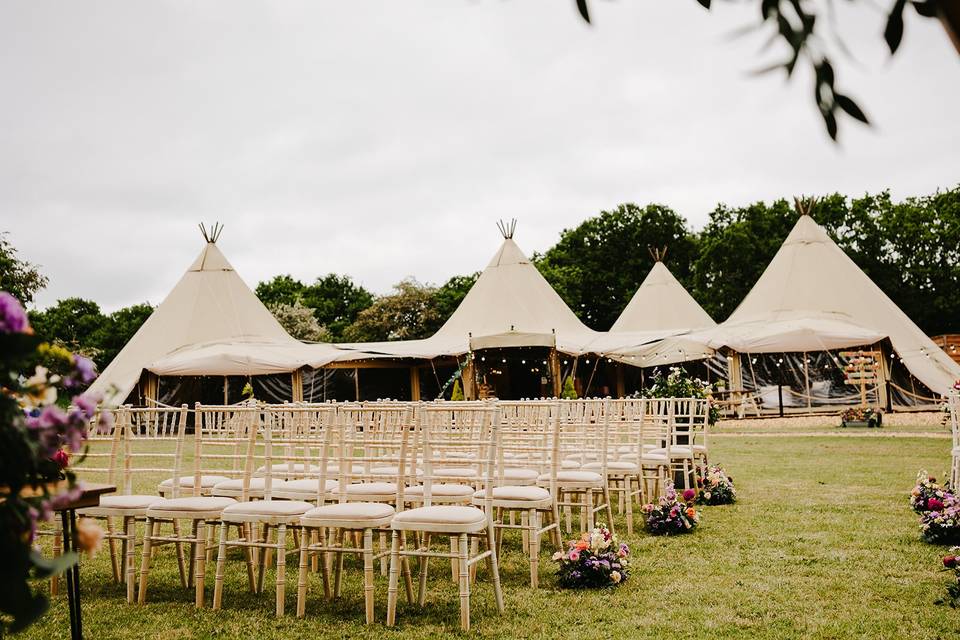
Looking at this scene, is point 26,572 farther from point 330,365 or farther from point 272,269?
point 272,269

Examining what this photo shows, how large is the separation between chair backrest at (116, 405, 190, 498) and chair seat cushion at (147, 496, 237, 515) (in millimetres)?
297

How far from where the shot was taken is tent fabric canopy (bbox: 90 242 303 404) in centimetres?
2434

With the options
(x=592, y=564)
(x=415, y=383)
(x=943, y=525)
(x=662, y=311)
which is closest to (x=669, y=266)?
(x=662, y=311)

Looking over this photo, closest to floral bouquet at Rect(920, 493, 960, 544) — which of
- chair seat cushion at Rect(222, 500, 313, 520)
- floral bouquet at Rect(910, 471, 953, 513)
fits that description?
floral bouquet at Rect(910, 471, 953, 513)

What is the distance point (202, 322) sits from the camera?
2500 centimetres

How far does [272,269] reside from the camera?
2111 inches

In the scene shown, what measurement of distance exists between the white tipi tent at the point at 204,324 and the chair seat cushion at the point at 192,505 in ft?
60.0

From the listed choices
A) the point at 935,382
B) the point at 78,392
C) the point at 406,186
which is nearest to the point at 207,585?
the point at 78,392

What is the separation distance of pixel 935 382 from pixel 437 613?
20534mm

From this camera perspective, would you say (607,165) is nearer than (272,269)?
Yes

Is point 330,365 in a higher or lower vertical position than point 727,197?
lower

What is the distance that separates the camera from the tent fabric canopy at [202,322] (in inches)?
958

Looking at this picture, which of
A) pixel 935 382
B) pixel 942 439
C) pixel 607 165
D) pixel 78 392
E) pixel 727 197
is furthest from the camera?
pixel 727 197

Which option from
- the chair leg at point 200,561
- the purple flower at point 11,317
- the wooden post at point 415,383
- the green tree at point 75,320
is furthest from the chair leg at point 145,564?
the green tree at point 75,320
